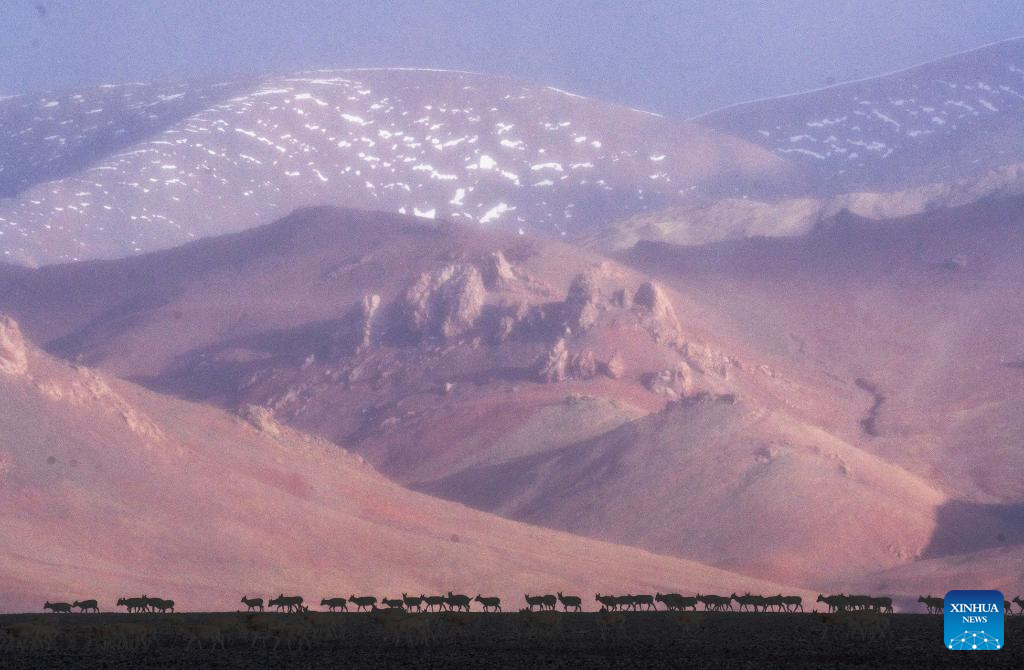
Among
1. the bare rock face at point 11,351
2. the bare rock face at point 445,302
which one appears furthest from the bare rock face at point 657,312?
the bare rock face at point 11,351

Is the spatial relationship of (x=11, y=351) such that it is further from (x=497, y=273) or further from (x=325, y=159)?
(x=325, y=159)

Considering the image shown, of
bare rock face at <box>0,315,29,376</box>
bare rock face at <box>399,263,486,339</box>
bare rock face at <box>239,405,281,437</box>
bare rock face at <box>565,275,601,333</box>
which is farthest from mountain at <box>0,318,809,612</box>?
bare rock face at <box>399,263,486,339</box>

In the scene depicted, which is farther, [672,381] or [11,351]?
[672,381]

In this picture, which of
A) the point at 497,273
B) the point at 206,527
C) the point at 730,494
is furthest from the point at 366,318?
the point at 206,527

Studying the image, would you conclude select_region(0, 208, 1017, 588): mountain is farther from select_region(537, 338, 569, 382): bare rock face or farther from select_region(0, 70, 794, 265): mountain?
select_region(0, 70, 794, 265): mountain

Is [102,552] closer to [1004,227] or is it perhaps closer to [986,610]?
[986,610]

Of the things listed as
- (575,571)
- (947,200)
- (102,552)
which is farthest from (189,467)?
(947,200)

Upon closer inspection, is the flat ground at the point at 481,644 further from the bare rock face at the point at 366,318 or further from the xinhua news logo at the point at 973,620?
the bare rock face at the point at 366,318
